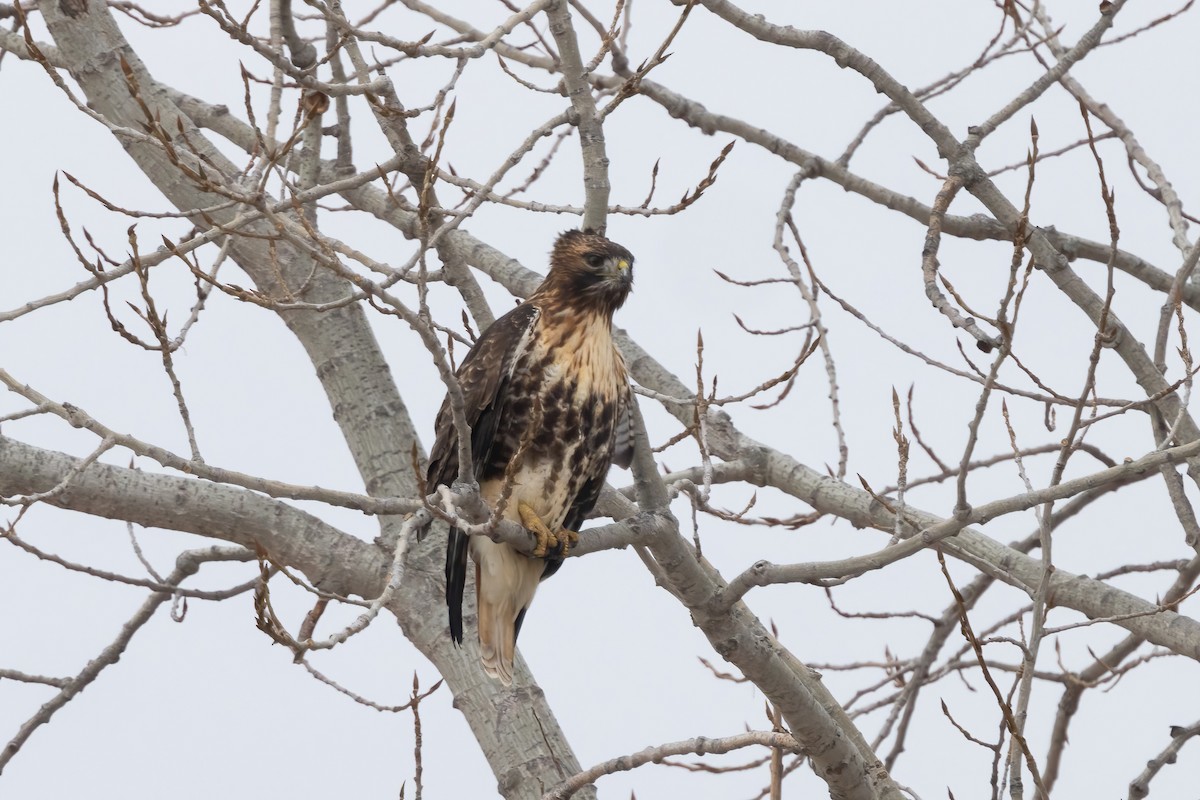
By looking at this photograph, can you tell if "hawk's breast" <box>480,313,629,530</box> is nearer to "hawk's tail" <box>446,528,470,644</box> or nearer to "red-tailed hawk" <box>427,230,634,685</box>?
"red-tailed hawk" <box>427,230,634,685</box>

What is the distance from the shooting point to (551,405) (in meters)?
4.26

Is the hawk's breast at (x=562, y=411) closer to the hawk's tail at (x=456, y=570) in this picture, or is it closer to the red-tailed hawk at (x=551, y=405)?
the red-tailed hawk at (x=551, y=405)

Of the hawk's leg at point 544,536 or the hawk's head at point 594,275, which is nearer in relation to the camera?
the hawk's leg at point 544,536

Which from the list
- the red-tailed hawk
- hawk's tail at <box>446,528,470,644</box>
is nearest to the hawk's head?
the red-tailed hawk

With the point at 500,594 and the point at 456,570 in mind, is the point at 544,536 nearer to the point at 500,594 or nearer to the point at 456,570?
the point at 456,570

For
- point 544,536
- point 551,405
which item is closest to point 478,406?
point 551,405

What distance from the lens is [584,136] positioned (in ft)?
11.7

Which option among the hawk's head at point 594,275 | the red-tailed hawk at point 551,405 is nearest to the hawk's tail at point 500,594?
the red-tailed hawk at point 551,405

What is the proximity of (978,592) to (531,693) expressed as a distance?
1780 millimetres

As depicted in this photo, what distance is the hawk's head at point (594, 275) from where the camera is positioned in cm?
446

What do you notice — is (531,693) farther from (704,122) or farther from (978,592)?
(704,122)

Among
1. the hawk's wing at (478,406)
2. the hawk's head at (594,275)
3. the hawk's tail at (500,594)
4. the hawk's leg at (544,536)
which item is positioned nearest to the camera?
the hawk's wing at (478,406)

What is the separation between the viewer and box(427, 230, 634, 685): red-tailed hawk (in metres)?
4.23

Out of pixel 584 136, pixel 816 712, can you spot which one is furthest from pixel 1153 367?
pixel 584 136
